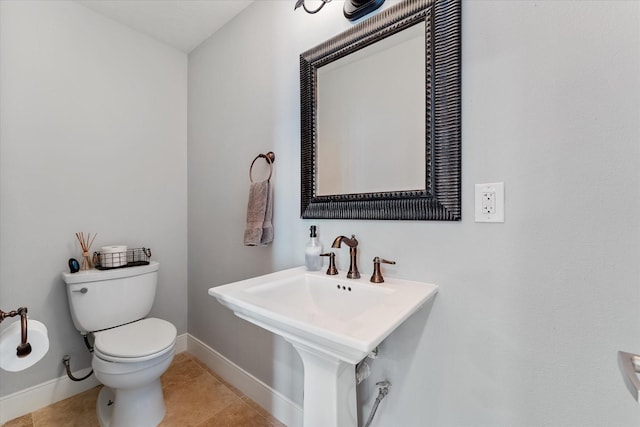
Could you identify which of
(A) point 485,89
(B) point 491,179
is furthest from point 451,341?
(A) point 485,89

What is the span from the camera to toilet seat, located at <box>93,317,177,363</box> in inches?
48.3

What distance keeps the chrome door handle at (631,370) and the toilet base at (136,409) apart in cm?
179

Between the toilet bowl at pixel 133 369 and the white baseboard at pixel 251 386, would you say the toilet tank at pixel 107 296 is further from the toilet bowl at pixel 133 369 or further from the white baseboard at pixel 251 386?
the white baseboard at pixel 251 386

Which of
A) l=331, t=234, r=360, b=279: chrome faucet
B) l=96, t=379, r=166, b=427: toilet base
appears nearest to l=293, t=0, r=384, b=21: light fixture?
l=331, t=234, r=360, b=279: chrome faucet

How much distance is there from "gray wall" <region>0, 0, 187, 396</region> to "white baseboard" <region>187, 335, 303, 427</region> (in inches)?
12.9

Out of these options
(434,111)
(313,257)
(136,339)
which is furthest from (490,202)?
(136,339)

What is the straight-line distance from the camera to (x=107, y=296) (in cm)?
151

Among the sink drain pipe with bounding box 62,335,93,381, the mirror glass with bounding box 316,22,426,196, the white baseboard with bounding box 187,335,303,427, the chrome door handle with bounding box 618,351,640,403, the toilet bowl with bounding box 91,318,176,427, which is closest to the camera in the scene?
the chrome door handle with bounding box 618,351,640,403

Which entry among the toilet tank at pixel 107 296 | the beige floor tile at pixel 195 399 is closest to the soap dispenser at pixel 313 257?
the beige floor tile at pixel 195 399

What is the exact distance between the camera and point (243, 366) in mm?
1626

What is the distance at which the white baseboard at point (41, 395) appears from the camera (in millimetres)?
1405

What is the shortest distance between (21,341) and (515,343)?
1.57 m

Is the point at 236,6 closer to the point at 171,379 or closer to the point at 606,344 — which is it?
the point at 606,344

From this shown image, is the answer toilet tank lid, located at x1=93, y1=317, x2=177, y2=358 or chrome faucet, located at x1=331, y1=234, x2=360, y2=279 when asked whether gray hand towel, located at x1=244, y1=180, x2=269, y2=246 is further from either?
toilet tank lid, located at x1=93, y1=317, x2=177, y2=358
